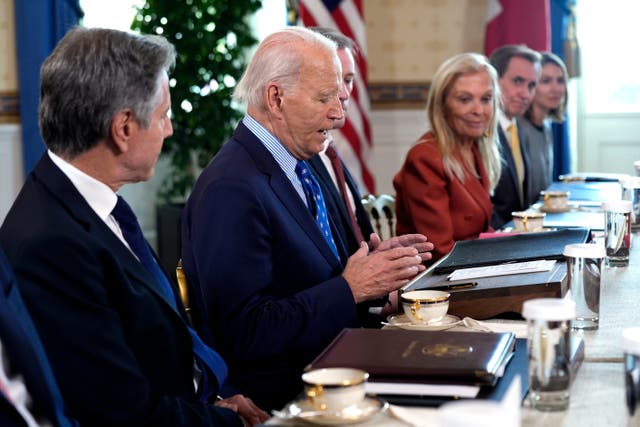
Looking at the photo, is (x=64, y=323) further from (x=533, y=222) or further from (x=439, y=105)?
→ (x=439, y=105)

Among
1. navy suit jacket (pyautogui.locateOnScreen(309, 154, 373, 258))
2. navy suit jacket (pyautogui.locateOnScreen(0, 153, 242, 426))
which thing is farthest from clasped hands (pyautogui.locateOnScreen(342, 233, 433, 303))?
navy suit jacket (pyautogui.locateOnScreen(0, 153, 242, 426))

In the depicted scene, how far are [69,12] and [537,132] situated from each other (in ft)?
9.12

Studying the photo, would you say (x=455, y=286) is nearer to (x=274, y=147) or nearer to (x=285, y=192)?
(x=285, y=192)

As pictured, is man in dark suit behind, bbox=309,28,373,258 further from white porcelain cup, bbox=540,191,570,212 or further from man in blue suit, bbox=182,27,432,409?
white porcelain cup, bbox=540,191,570,212

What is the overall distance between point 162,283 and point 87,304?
341 millimetres

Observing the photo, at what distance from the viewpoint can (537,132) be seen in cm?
560

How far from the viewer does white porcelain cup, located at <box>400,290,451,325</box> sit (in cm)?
197

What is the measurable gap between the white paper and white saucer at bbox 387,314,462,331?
43cm

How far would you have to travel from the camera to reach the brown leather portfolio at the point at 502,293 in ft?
6.64

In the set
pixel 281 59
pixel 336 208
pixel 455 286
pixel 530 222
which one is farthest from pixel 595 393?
pixel 530 222

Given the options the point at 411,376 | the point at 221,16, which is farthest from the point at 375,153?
the point at 411,376

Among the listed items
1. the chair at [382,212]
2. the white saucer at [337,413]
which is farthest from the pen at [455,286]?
the chair at [382,212]

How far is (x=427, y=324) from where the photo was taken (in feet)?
6.51

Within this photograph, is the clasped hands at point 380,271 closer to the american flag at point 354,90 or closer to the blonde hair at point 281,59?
the blonde hair at point 281,59
